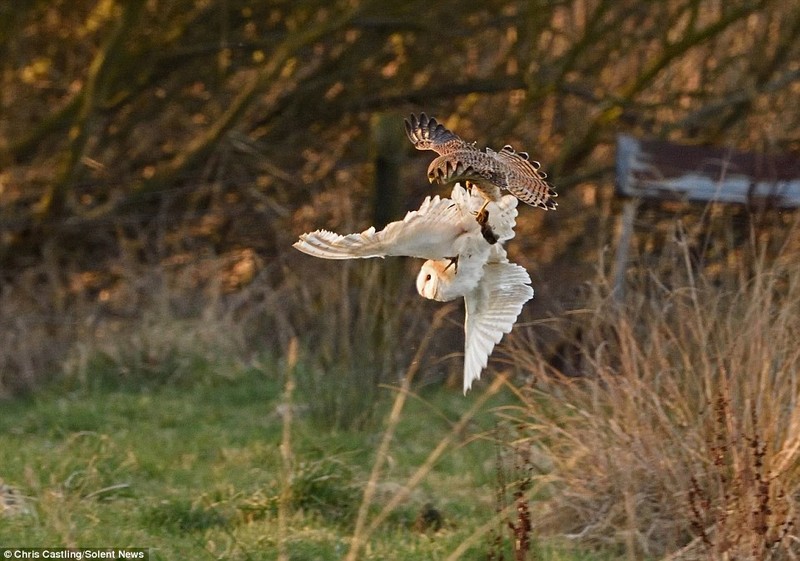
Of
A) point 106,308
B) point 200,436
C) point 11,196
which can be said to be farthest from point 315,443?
point 11,196

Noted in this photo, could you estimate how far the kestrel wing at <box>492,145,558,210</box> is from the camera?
290 centimetres

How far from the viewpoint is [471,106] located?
9430 mm

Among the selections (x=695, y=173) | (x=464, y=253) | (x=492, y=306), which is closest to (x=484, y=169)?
(x=464, y=253)

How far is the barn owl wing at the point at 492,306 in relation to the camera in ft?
9.39

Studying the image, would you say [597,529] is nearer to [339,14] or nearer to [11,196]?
[339,14]

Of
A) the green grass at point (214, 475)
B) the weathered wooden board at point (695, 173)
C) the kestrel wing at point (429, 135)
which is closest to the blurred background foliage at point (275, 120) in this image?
the weathered wooden board at point (695, 173)

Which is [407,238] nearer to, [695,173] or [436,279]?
[436,279]

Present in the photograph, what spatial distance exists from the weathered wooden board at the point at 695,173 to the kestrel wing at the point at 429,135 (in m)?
3.07

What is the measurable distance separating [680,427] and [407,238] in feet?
6.09

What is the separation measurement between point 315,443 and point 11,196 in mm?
4485

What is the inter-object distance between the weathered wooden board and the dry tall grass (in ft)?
5.49

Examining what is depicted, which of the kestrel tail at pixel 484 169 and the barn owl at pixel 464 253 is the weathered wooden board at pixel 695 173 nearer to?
the kestrel tail at pixel 484 169

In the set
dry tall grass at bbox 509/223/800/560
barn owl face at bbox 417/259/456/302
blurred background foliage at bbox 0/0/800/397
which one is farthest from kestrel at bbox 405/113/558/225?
blurred background foliage at bbox 0/0/800/397

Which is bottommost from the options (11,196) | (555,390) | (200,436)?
(200,436)
